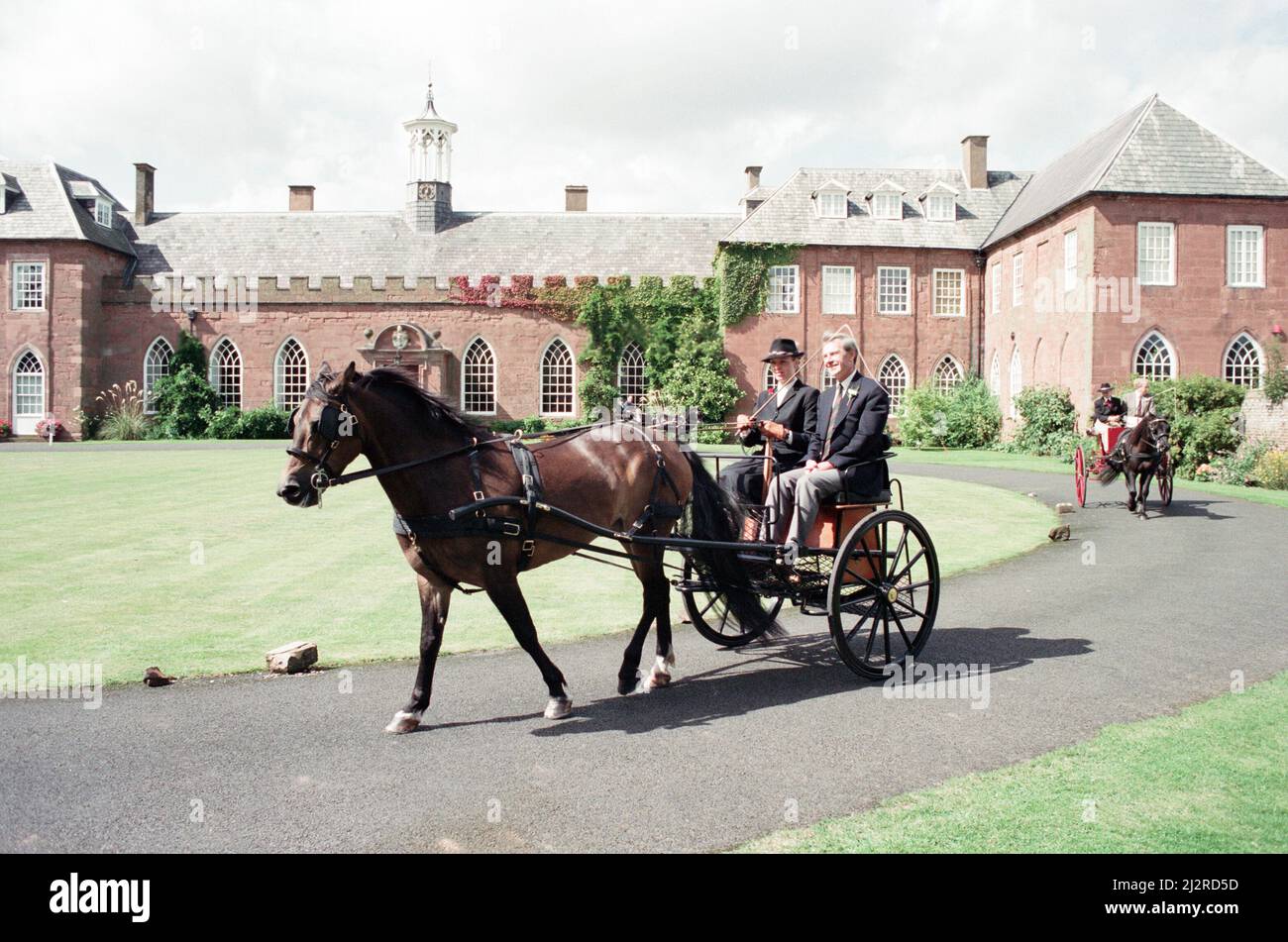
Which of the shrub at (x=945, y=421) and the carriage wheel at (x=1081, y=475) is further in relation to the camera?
A: the shrub at (x=945, y=421)

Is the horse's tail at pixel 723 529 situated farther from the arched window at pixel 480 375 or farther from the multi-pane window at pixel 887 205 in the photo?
the multi-pane window at pixel 887 205

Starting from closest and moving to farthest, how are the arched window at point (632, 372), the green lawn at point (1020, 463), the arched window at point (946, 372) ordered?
the green lawn at point (1020, 463) → the arched window at point (946, 372) → the arched window at point (632, 372)

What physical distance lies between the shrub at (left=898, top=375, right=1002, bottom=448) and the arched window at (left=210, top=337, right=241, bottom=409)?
27.0 metres

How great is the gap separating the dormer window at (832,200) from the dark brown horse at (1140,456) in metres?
23.7

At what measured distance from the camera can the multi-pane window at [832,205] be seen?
120 ft

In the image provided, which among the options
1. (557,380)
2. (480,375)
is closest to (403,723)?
(557,380)

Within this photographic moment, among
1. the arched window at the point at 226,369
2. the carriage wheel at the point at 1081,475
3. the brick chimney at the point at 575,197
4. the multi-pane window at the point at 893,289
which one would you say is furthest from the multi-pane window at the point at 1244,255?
the arched window at the point at 226,369

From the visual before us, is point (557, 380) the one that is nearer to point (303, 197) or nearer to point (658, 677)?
point (303, 197)

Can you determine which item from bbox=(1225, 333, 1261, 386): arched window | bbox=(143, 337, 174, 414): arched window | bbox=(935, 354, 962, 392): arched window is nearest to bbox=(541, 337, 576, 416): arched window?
bbox=(935, 354, 962, 392): arched window

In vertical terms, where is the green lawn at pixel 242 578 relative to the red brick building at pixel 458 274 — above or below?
below

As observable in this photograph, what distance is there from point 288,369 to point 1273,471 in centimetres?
3435

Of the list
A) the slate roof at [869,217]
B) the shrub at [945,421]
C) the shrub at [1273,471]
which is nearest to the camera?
the shrub at [1273,471]

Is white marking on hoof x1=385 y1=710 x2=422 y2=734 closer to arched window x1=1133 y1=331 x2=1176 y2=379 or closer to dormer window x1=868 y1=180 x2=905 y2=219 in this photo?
arched window x1=1133 y1=331 x2=1176 y2=379
